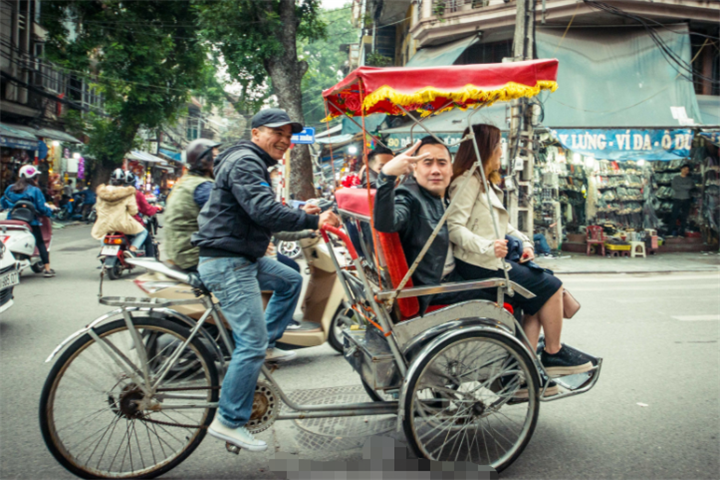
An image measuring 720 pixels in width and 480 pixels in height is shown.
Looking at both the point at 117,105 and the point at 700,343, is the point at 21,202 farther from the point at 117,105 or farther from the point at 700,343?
the point at 117,105

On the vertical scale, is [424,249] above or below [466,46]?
below

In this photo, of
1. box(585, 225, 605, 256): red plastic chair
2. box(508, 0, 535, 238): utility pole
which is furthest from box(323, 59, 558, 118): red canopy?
box(585, 225, 605, 256): red plastic chair

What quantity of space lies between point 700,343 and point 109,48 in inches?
726

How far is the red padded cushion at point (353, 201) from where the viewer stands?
2.79 m

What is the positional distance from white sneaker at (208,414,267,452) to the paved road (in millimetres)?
223

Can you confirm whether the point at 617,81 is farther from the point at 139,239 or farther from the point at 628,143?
the point at 139,239

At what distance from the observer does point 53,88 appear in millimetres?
22484

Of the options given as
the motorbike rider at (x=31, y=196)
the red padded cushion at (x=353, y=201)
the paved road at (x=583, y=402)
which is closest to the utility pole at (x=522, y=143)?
the paved road at (x=583, y=402)

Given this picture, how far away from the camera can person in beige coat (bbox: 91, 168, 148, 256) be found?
25.4ft

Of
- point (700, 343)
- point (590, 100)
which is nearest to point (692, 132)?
point (590, 100)

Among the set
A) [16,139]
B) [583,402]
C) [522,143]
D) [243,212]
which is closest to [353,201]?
[243,212]

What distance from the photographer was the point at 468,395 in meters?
2.79

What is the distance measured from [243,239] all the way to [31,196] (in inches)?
259

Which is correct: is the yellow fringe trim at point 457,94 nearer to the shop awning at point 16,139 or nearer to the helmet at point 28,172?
the helmet at point 28,172
